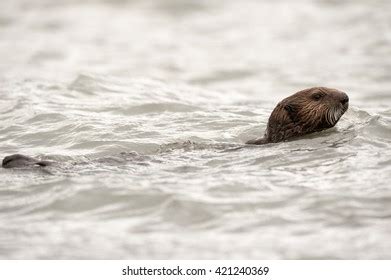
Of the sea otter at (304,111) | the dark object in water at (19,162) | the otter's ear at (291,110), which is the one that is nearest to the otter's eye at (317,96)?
the sea otter at (304,111)

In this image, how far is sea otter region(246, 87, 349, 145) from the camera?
26.6ft

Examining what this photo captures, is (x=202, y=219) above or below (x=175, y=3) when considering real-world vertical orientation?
below

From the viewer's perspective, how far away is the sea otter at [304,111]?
8094 mm

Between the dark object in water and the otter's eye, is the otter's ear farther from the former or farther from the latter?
the dark object in water

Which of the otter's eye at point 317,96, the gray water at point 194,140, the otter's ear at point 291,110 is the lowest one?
the gray water at point 194,140

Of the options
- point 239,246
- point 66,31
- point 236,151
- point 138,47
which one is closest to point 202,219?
point 239,246

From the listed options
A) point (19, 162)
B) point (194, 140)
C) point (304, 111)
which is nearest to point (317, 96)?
point (304, 111)

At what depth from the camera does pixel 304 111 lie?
8117 millimetres

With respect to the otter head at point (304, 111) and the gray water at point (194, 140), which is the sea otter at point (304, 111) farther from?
the gray water at point (194, 140)

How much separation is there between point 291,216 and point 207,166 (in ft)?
4.58

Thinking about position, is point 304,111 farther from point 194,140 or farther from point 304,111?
point 194,140

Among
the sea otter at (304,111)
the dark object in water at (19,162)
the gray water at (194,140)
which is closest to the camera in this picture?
the gray water at (194,140)

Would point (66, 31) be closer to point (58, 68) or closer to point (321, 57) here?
point (58, 68)

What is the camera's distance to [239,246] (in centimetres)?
582
